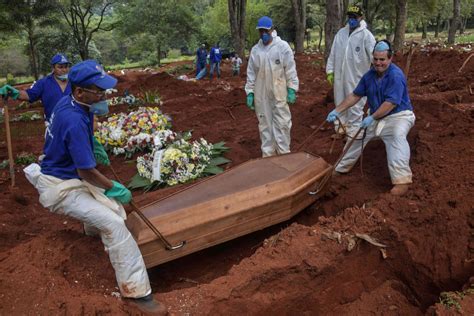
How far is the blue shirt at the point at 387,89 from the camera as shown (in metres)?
4.50

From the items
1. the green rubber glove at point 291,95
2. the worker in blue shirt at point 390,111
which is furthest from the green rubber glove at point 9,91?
the worker in blue shirt at point 390,111

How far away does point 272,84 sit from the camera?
5.88 metres

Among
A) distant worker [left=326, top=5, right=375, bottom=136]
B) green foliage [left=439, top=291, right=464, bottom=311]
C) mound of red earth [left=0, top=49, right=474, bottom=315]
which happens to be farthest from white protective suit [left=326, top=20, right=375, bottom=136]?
green foliage [left=439, top=291, right=464, bottom=311]

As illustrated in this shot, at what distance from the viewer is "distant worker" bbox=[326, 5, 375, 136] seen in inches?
236

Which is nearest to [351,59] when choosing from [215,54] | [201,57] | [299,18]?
[215,54]

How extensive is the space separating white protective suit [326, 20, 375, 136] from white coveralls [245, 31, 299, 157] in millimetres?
950

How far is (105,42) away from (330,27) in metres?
43.9

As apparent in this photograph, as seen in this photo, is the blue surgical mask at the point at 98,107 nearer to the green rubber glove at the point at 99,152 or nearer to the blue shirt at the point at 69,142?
the blue shirt at the point at 69,142

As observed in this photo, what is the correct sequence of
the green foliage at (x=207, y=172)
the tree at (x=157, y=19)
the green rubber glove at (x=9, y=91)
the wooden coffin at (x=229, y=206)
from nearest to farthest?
the wooden coffin at (x=229, y=206) → the green rubber glove at (x=9, y=91) → the green foliage at (x=207, y=172) → the tree at (x=157, y=19)

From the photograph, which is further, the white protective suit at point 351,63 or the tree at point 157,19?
the tree at point 157,19

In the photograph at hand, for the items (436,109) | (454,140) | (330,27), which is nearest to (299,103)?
(330,27)

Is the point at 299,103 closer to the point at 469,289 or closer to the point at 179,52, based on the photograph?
the point at 469,289

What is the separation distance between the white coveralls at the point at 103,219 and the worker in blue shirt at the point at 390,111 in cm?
286

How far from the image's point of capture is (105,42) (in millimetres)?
47812
